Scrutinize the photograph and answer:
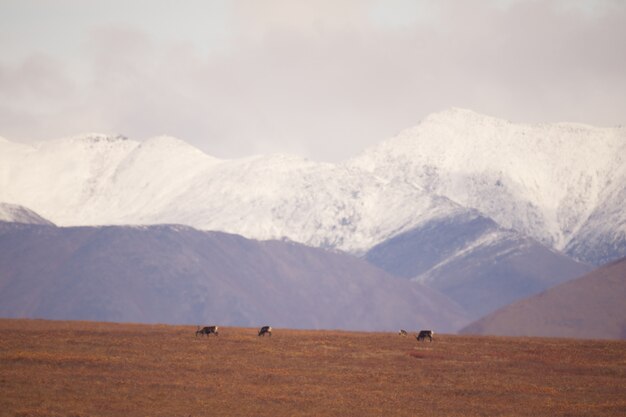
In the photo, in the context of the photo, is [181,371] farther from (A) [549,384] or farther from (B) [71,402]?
(A) [549,384]

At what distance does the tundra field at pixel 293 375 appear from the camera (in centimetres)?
6381

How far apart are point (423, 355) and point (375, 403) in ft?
73.8

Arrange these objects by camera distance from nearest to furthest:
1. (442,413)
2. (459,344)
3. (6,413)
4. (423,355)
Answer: (6,413), (442,413), (423,355), (459,344)

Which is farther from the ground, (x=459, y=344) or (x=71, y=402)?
(x=459, y=344)

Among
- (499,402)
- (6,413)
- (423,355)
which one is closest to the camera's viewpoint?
(6,413)

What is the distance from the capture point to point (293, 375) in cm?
7506

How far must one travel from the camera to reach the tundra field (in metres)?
63.8

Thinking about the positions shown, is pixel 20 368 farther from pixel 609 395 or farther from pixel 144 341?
pixel 609 395

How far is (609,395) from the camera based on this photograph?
71500 millimetres

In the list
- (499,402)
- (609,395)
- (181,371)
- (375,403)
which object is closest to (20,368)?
(181,371)

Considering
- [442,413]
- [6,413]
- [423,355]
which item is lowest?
[6,413]

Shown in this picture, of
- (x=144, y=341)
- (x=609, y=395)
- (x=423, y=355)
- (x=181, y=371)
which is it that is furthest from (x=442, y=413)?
(x=144, y=341)

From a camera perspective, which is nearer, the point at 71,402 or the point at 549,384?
the point at 71,402

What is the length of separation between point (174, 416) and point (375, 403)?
39.1 feet
